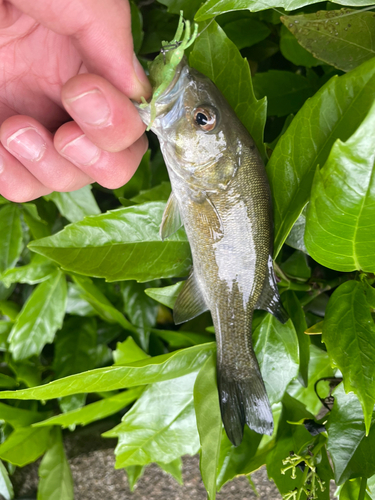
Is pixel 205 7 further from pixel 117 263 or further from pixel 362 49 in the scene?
pixel 117 263

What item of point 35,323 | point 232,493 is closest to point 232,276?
point 35,323

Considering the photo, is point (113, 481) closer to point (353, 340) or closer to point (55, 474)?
point (55, 474)

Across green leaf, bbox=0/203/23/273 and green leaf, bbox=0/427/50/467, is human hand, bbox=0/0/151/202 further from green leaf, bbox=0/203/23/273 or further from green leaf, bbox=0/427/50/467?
green leaf, bbox=0/427/50/467

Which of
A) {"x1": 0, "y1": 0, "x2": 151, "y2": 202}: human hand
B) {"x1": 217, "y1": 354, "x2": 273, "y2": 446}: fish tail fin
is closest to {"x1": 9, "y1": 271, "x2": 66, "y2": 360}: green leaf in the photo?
{"x1": 0, "y1": 0, "x2": 151, "y2": 202}: human hand

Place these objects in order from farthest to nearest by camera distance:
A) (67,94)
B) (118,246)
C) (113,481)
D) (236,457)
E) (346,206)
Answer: (113,481)
(236,457)
(118,246)
(67,94)
(346,206)

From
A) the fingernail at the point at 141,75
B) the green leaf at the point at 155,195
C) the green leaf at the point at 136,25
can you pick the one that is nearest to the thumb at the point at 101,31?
the fingernail at the point at 141,75

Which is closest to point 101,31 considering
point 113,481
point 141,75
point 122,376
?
point 141,75

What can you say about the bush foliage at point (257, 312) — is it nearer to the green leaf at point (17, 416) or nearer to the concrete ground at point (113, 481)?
the green leaf at point (17, 416)
